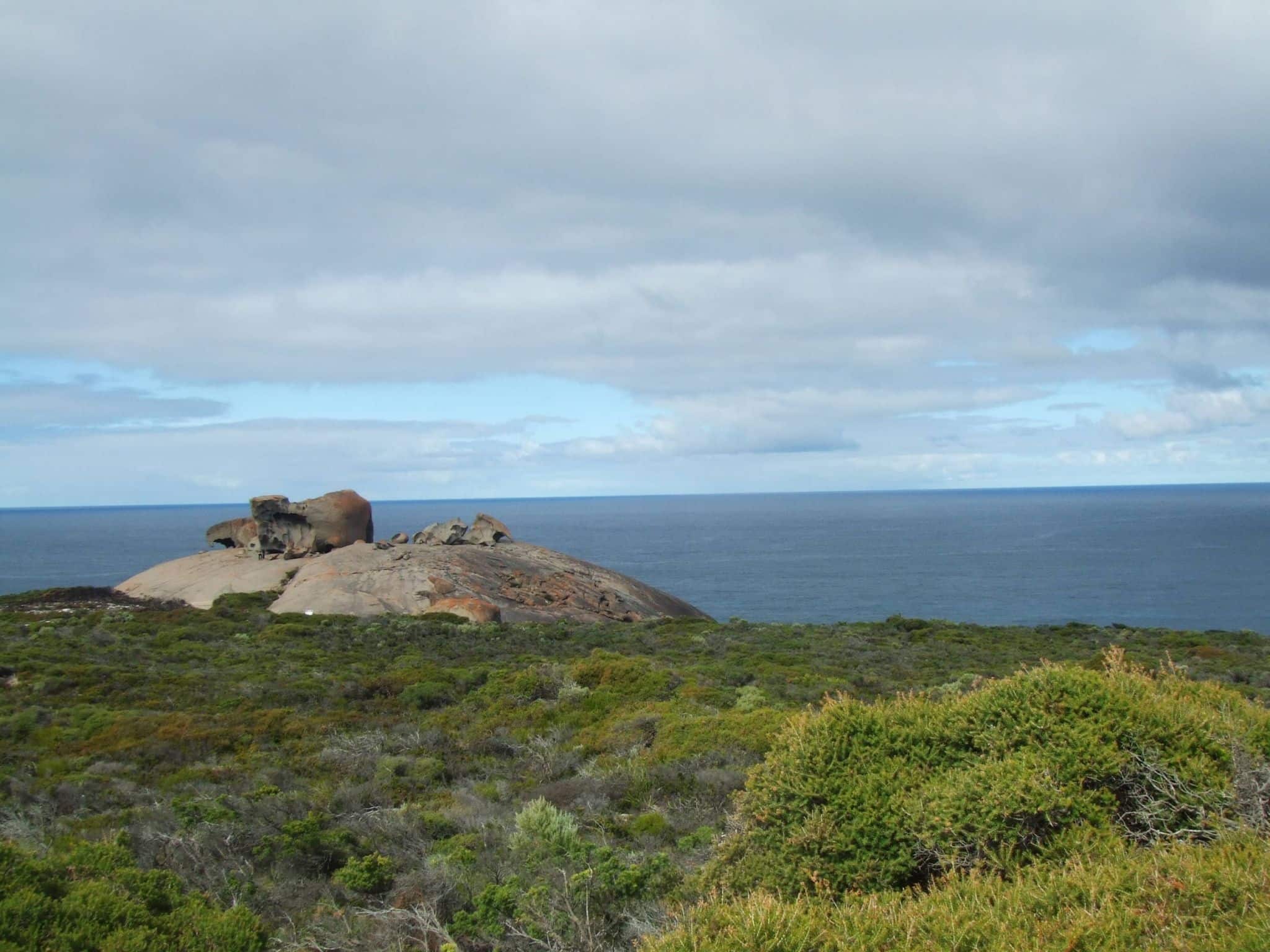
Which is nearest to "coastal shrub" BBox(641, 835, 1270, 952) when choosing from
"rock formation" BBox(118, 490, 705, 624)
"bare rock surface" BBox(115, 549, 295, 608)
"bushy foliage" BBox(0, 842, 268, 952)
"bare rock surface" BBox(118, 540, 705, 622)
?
"bushy foliage" BBox(0, 842, 268, 952)

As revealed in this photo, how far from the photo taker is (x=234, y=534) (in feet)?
150

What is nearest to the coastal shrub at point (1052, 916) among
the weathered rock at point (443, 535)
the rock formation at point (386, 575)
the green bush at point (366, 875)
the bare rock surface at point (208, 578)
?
the green bush at point (366, 875)

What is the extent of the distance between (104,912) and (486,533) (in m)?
39.5

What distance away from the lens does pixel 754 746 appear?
11914mm

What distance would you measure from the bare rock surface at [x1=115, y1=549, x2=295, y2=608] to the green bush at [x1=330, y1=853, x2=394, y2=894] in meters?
32.0

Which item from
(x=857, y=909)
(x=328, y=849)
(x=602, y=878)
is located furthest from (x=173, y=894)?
(x=857, y=909)

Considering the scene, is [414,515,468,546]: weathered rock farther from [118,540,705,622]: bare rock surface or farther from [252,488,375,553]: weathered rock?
[252,488,375,553]: weathered rock

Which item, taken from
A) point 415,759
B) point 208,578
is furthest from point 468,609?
point 415,759

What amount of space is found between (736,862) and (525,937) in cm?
165

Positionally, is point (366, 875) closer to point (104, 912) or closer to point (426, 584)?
point (104, 912)

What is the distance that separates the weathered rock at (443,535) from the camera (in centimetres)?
4272

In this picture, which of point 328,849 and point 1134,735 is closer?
point 1134,735

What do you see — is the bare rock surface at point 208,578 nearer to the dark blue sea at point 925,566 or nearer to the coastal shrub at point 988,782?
the dark blue sea at point 925,566

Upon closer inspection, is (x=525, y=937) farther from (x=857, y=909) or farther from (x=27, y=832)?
(x=27, y=832)
